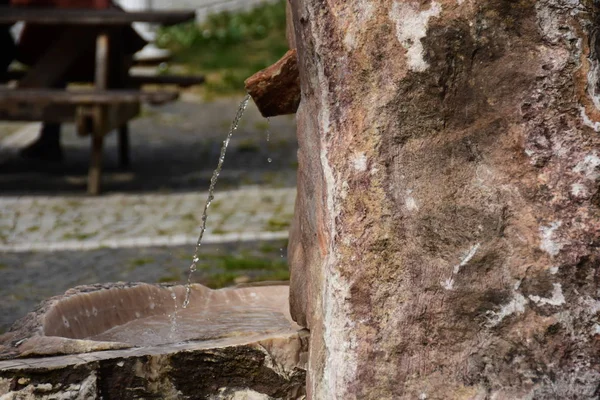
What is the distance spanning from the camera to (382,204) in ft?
→ 8.49

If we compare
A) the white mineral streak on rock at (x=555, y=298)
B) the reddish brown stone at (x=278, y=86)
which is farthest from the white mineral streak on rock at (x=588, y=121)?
the reddish brown stone at (x=278, y=86)

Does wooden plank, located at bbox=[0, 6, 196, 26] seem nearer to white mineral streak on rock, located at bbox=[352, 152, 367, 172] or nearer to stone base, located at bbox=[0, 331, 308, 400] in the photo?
stone base, located at bbox=[0, 331, 308, 400]

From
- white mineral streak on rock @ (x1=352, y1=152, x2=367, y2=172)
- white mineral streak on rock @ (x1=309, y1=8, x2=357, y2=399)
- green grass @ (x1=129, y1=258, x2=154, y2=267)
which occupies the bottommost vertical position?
green grass @ (x1=129, y1=258, x2=154, y2=267)

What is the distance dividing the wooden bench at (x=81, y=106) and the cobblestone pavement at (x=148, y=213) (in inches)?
17.1

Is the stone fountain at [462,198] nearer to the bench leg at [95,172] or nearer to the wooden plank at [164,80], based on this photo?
the bench leg at [95,172]

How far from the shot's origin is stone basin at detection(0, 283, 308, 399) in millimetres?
2779

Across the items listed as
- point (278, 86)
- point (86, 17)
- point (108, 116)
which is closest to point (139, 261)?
point (108, 116)

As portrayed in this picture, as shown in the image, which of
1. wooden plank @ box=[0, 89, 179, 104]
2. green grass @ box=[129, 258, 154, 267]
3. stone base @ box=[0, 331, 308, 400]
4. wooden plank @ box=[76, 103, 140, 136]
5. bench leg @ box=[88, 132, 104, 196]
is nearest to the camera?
stone base @ box=[0, 331, 308, 400]

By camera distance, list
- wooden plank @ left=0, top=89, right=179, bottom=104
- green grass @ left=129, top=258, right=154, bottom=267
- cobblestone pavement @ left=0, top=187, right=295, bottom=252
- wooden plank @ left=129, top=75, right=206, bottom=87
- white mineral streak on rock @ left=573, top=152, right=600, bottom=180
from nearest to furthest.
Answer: white mineral streak on rock @ left=573, top=152, right=600, bottom=180 < green grass @ left=129, top=258, right=154, bottom=267 < cobblestone pavement @ left=0, top=187, right=295, bottom=252 < wooden plank @ left=0, top=89, right=179, bottom=104 < wooden plank @ left=129, top=75, right=206, bottom=87

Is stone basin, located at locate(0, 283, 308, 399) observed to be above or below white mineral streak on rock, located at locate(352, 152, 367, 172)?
below

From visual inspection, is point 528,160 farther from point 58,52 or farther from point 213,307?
point 58,52

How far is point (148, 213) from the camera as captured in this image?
257 inches

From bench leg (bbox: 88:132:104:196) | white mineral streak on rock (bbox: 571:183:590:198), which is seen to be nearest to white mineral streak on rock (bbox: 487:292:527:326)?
white mineral streak on rock (bbox: 571:183:590:198)

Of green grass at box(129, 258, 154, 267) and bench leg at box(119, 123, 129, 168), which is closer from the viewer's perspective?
green grass at box(129, 258, 154, 267)
